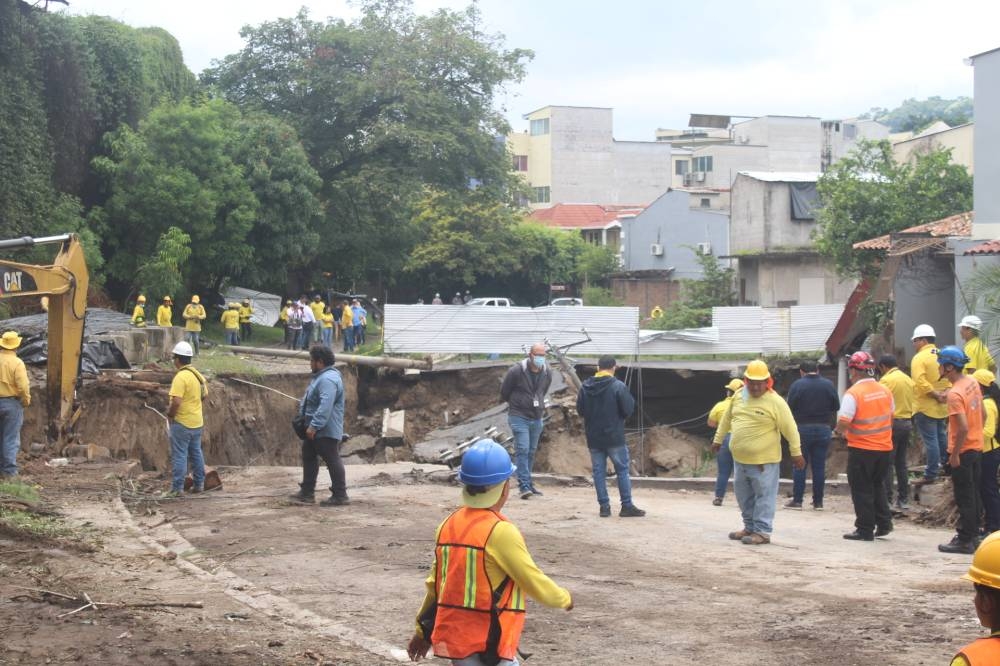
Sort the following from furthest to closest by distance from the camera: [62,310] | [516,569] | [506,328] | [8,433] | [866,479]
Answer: [506,328] → [62,310] → [8,433] → [866,479] → [516,569]

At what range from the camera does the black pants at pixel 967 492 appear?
10.4 meters

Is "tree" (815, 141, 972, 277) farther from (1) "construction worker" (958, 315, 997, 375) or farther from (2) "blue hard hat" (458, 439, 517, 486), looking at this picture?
(2) "blue hard hat" (458, 439, 517, 486)

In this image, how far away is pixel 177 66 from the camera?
42.2m

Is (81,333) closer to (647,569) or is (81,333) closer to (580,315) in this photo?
(647,569)

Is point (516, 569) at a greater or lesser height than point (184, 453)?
greater

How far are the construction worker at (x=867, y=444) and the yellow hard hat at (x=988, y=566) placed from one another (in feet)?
26.1

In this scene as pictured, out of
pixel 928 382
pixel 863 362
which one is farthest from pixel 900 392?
pixel 863 362

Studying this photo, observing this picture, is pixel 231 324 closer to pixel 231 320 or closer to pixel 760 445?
pixel 231 320

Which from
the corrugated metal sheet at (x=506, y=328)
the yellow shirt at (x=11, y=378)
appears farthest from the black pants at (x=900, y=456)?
the corrugated metal sheet at (x=506, y=328)

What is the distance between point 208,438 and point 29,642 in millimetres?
15262

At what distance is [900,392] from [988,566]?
10.4 metres

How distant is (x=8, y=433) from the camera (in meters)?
14.1

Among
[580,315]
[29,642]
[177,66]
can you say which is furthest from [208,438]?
[177,66]

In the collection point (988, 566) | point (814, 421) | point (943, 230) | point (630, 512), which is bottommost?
point (630, 512)
